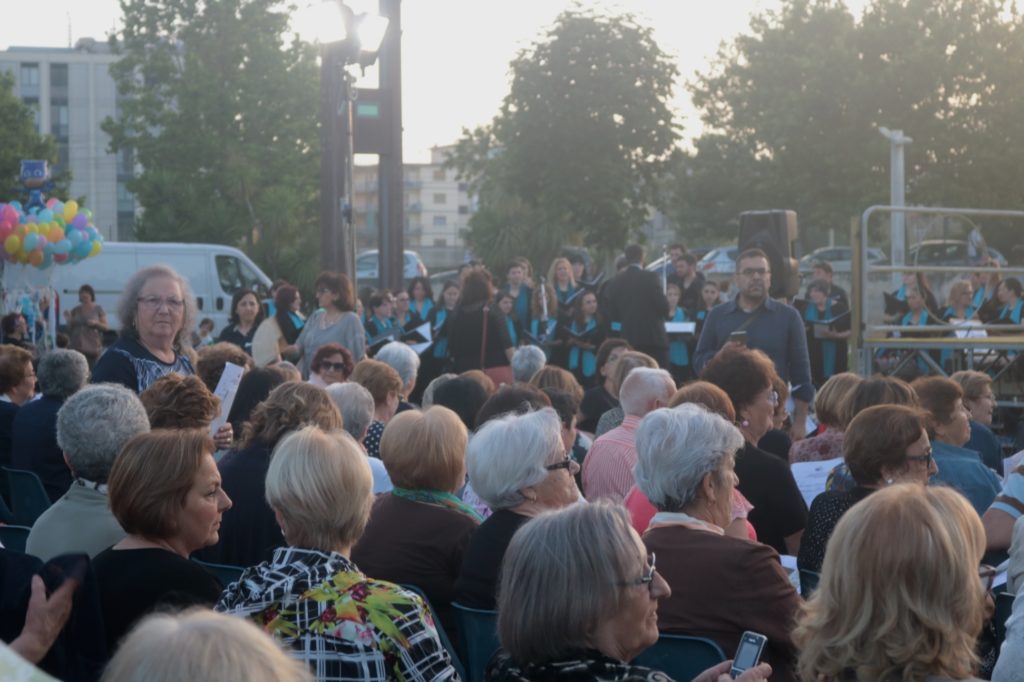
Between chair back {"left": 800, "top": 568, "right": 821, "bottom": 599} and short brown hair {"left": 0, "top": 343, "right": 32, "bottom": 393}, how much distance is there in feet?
16.8

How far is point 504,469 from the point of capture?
14.7 feet

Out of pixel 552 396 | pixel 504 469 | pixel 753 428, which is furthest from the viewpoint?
pixel 552 396

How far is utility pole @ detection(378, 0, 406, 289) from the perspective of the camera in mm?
15016

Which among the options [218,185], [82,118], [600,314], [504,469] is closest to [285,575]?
[504,469]

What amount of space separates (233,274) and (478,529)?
73.4 feet

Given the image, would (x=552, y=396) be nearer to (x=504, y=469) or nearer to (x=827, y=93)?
(x=504, y=469)

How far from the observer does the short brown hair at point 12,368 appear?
26.3 feet

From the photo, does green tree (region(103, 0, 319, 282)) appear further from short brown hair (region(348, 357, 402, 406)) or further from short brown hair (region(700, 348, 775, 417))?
short brown hair (region(700, 348, 775, 417))

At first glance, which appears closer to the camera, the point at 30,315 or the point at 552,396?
the point at 552,396

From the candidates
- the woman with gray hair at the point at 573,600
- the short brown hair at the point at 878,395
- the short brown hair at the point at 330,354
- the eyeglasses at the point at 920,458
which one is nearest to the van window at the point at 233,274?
the short brown hair at the point at 330,354

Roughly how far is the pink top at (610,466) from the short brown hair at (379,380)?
1.51 metres

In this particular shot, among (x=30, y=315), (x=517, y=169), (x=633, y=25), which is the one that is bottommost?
(x=30, y=315)

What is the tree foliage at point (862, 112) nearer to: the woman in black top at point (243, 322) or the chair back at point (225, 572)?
the woman in black top at point (243, 322)

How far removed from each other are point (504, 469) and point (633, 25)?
32591 mm
